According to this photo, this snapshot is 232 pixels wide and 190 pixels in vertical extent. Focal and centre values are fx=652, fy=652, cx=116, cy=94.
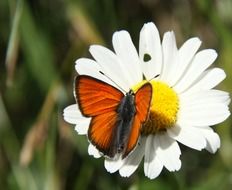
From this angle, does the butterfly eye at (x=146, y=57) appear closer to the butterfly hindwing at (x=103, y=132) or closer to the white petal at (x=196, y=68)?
the white petal at (x=196, y=68)

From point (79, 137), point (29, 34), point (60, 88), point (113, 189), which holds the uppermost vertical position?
point (29, 34)

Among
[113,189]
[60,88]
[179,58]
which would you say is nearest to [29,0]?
[60,88]

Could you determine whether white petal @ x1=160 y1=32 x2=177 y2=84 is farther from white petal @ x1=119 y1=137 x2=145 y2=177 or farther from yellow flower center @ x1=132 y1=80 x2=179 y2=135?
white petal @ x1=119 y1=137 x2=145 y2=177

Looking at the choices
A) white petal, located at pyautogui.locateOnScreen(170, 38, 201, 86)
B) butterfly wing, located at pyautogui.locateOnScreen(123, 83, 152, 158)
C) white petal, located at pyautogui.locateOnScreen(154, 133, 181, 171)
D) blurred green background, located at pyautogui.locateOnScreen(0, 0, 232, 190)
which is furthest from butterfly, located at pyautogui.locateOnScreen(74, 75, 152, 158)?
blurred green background, located at pyautogui.locateOnScreen(0, 0, 232, 190)

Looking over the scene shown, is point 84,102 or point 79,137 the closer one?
point 84,102

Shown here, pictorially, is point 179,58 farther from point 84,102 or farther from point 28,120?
point 28,120

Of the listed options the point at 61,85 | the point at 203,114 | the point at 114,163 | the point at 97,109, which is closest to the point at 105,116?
the point at 97,109

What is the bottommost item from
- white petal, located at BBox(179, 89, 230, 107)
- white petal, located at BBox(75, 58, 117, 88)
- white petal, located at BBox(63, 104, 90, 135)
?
white petal, located at BBox(63, 104, 90, 135)
